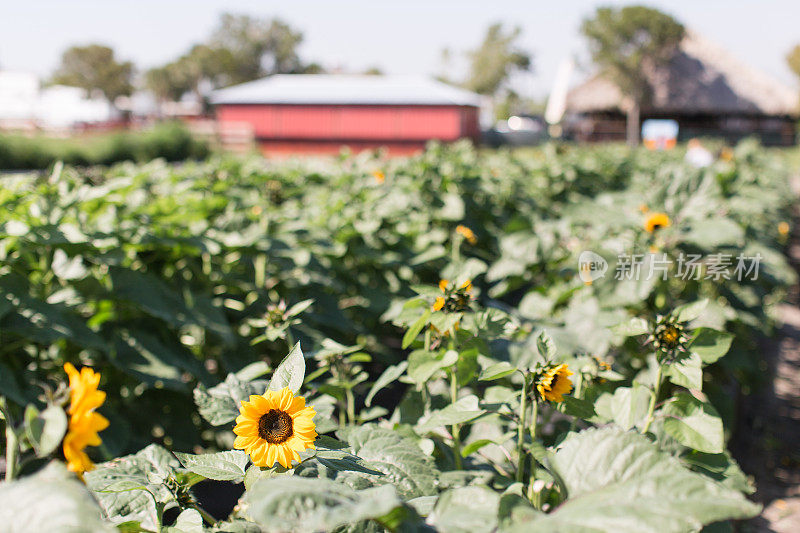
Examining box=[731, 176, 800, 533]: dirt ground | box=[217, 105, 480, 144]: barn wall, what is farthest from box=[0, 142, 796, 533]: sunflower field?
box=[217, 105, 480, 144]: barn wall

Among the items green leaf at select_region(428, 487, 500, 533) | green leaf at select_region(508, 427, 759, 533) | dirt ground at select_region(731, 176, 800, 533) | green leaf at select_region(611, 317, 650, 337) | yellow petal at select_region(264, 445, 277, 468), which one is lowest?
dirt ground at select_region(731, 176, 800, 533)

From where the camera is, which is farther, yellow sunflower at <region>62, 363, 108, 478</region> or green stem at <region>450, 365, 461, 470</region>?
green stem at <region>450, 365, 461, 470</region>

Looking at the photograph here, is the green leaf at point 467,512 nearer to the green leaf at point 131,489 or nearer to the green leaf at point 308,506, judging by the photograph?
the green leaf at point 308,506

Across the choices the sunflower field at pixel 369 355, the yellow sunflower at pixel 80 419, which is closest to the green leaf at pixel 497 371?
the sunflower field at pixel 369 355

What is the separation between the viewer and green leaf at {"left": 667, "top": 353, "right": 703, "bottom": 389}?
4.42ft

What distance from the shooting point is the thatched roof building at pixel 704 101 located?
32688 mm

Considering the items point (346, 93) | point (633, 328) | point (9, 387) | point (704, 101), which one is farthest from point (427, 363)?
point (704, 101)

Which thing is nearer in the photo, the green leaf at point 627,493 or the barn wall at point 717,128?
the green leaf at point 627,493

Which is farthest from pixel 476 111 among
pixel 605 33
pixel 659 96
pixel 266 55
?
pixel 266 55

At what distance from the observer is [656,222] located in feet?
8.20

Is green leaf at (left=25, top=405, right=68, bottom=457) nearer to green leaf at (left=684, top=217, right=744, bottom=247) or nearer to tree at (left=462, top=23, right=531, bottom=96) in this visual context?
green leaf at (left=684, top=217, right=744, bottom=247)

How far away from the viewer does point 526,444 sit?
1.47 metres

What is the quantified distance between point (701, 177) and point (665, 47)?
42.8m

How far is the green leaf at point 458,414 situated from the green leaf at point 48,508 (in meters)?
0.73
